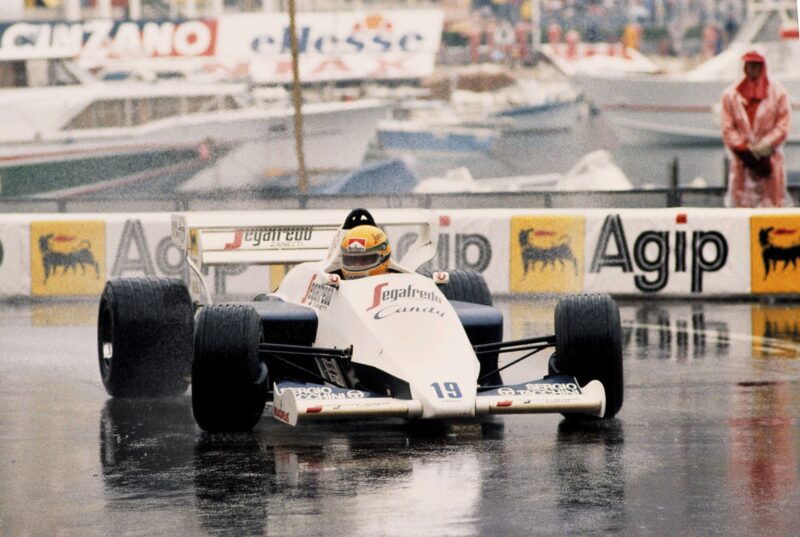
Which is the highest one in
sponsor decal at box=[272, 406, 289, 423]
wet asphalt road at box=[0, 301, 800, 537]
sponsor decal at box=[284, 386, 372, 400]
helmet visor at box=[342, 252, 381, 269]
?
helmet visor at box=[342, 252, 381, 269]

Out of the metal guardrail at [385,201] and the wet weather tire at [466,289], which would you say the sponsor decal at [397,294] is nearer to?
the wet weather tire at [466,289]

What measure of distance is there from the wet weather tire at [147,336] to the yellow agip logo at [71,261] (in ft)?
24.1

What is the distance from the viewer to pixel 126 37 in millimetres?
44219

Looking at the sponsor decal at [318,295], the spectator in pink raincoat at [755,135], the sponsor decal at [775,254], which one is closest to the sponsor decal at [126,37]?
the spectator in pink raincoat at [755,135]

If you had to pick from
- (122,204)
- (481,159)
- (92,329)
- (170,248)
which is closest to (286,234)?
(92,329)

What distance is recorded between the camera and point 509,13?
49.8 meters

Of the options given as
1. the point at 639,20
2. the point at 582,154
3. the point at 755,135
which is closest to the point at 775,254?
the point at 755,135

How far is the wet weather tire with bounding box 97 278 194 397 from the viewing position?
42.4ft

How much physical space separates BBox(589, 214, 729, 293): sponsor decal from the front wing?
901 cm

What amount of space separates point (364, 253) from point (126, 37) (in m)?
33.5

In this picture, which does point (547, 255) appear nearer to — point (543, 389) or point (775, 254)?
point (775, 254)

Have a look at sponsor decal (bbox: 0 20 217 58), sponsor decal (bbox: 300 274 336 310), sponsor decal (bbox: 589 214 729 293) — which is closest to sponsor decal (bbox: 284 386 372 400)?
sponsor decal (bbox: 300 274 336 310)

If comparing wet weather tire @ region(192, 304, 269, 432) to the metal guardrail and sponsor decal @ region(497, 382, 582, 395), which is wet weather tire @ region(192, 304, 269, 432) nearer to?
sponsor decal @ region(497, 382, 582, 395)

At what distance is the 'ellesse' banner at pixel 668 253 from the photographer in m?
19.9
